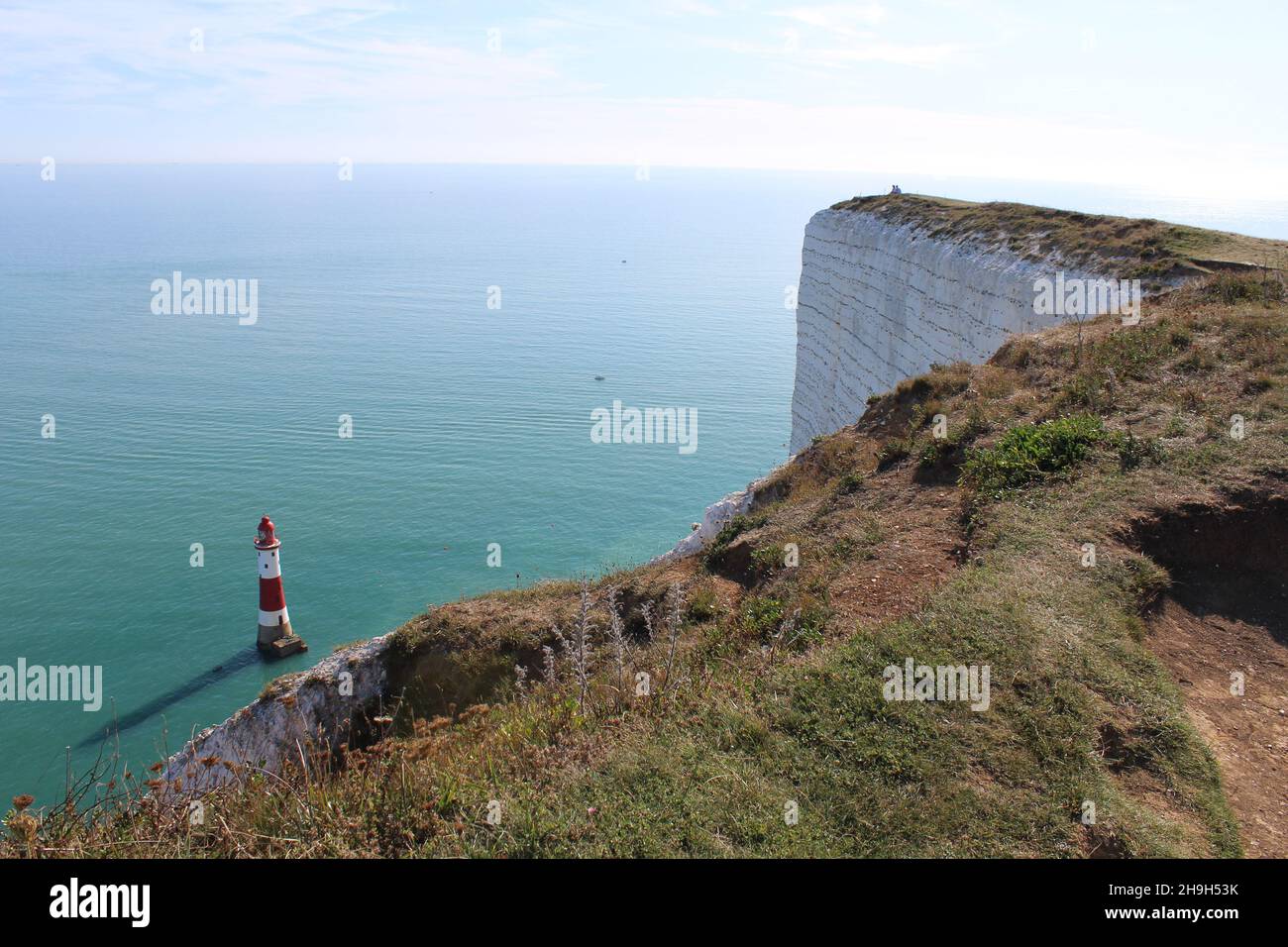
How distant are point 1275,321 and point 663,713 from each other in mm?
12707

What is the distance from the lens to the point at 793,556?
1152 cm

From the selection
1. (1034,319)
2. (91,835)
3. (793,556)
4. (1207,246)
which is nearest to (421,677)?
(793,556)

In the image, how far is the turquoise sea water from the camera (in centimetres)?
2838

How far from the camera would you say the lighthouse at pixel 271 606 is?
2703 centimetres

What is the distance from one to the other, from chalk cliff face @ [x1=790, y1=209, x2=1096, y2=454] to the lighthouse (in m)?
19.2

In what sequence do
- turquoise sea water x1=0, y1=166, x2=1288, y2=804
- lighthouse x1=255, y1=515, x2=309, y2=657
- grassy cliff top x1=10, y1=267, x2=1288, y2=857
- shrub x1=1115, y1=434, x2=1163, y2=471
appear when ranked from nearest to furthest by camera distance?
grassy cliff top x1=10, y1=267, x2=1288, y2=857, shrub x1=1115, y1=434, x2=1163, y2=471, lighthouse x1=255, y1=515, x2=309, y2=657, turquoise sea water x1=0, y1=166, x2=1288, y2=804

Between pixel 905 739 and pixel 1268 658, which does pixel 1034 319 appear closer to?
pixel 1268 658

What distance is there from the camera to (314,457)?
46.2 meters

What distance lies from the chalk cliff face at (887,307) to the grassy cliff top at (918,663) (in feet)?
26.8

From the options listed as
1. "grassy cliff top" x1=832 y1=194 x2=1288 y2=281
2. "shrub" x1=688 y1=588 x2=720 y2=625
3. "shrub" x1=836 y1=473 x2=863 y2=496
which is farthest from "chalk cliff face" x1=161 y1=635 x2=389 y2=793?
"grassy cliff top" x1=832 y1=194 x2=1288 y2=281

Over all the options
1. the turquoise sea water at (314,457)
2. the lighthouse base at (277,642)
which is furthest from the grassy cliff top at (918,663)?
the lighthouse base at (277,642)

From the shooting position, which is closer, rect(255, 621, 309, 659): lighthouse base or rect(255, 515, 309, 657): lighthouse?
rect(255, 515, 309, 657): lighthouse

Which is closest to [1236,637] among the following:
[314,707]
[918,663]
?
[918,663]

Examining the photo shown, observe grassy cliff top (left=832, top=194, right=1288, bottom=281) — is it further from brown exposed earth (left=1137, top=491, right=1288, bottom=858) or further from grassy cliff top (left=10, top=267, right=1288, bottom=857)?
brown exposed earth (left=1137, top=491, right=1288, bottom=858)
